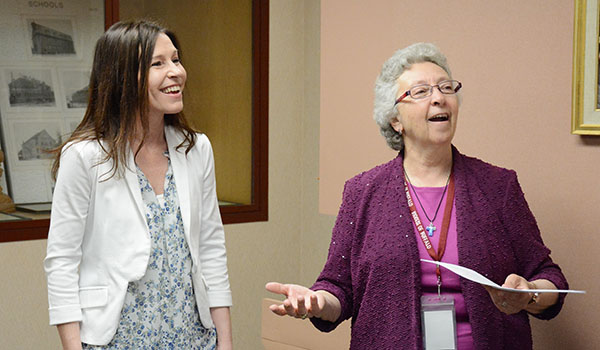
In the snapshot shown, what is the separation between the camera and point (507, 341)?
1968 millimetres

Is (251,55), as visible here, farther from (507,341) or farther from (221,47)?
(507,341)

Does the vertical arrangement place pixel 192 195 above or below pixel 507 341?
above

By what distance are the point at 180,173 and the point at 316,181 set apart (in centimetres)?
222

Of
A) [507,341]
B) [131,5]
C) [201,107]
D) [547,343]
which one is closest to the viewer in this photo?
[507,341]

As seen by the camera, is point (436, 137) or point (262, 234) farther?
point (262, 234)

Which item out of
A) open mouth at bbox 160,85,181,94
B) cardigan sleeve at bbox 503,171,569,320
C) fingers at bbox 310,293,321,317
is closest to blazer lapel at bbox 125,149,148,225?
open mouth at bbox 160,85,181,94

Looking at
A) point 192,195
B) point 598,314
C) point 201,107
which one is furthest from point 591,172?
point 201,107

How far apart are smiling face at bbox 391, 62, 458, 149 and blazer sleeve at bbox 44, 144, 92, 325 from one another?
88 cm

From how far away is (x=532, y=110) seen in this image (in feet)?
7.70

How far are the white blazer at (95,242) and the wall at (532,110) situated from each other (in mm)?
1097

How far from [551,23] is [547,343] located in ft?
3.30

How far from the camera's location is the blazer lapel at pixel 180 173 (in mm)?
1974

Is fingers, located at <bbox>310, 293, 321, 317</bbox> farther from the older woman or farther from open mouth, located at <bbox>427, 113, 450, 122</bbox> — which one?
open mouth, located at <bbox>427, 113, 450, 122</bbox>

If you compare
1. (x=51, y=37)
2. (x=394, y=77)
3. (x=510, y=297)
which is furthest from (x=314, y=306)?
(x=51, y=37)
